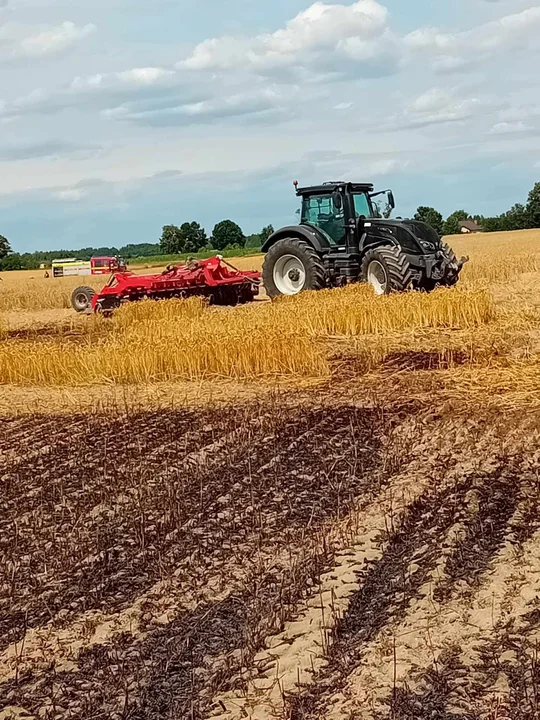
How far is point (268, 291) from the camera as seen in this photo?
18.0 m

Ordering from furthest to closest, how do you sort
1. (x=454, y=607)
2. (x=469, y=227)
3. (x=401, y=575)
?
(x=469, y=227) < (x=401, y=575) < (x=454, y=607)

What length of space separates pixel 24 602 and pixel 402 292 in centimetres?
1155

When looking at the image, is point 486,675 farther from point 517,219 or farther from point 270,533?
point 517,219

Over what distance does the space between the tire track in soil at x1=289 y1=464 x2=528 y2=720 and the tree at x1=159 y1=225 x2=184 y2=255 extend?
68916 mm

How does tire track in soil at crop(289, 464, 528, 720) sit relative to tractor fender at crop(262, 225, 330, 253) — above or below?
below

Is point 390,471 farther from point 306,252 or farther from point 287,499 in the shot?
point 306,252

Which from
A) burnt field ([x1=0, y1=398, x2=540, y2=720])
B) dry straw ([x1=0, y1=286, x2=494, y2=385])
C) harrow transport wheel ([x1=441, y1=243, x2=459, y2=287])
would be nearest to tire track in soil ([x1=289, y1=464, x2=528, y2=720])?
burnt field ([x1=0, y1=398, x2=540, y2=720])

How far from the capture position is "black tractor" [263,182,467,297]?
1591cm

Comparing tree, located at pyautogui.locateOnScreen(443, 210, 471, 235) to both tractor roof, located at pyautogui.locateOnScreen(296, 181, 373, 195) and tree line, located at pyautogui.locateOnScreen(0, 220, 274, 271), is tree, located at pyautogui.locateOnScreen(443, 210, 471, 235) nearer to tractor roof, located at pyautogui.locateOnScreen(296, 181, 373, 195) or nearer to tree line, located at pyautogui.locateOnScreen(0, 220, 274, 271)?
tree line, located at pyautogui.locateOnScreen(0, 220, 274, 271)

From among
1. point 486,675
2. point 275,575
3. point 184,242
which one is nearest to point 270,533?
point 275,575

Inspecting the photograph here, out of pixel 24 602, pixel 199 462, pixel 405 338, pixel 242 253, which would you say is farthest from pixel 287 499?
pixel 242 253

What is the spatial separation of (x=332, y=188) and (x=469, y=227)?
8025 centimetres

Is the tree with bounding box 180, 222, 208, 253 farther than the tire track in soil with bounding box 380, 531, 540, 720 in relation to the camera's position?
Yes

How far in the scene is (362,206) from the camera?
1711 cm
